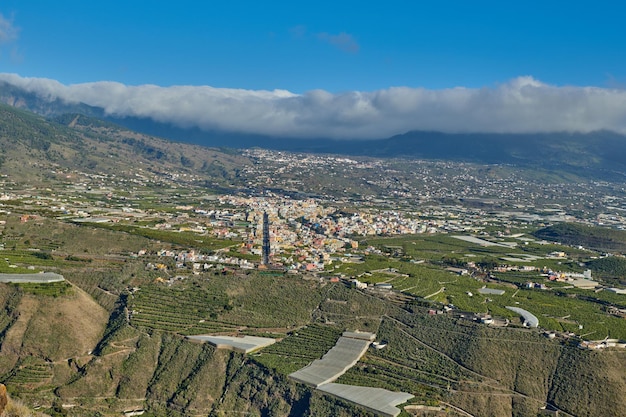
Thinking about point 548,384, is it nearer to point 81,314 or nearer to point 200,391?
point 200,391

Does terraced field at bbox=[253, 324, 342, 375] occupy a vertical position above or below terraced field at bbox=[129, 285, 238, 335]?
below

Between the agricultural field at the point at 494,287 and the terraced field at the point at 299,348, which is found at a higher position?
the agricultural field at the point at 494,287

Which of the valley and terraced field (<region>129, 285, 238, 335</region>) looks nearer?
the valley

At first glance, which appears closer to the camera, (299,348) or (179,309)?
(299,348)

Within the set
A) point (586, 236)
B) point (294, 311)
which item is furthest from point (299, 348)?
point (586, 236)

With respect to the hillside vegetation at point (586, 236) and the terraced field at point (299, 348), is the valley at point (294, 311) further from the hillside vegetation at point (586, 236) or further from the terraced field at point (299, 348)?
the hillside vegetation at point (586, 236)

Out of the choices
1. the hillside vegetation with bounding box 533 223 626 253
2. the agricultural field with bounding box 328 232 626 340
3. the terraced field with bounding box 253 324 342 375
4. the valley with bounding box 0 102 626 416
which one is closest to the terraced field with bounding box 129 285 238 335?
the valley with bounding box 0 102 626 416

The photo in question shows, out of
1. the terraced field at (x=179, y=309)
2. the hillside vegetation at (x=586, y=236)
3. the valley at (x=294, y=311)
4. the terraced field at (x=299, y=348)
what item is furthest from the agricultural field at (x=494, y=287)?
the hillside vegetation at (x=586, y=236)

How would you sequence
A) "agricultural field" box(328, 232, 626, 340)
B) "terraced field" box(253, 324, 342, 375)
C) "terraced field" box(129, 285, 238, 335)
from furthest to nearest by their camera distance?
1. "agricultural field" box(328, 232, 626, 340)
2. "terraced field" box(129, 285, 238, 335)
3. "terraced field" box(253, 324, 342, 375)

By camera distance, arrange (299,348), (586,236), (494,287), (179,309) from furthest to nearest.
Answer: (586,236), (494,287), (179,309), (299,348)

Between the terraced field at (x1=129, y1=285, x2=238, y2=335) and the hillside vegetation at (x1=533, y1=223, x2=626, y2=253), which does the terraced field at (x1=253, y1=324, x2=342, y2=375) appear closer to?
the terraced field at (x1=129, y1=285, x2=238, y2=335)

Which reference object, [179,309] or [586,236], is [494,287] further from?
[586,236]

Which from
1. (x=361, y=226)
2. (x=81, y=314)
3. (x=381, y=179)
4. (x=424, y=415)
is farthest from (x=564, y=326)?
(x=381, y=179)

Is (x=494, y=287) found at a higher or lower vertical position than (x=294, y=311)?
higher
